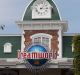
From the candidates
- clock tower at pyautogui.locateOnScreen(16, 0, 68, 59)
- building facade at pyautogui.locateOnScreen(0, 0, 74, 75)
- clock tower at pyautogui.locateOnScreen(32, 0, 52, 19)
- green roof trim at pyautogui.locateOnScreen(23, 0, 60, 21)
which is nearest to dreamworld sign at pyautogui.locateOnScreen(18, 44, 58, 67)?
building facade at pyautogui.locateOnScreen(0, 0, 74, 75)

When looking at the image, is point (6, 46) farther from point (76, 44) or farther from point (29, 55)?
point (76, 44)

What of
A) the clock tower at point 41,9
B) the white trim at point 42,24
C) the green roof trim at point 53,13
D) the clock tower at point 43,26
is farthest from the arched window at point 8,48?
the clock tower at point 41,9

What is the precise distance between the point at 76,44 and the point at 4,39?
1796 centimetres

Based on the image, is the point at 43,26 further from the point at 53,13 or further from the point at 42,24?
the point at 53,13

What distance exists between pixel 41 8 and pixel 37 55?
458 cm

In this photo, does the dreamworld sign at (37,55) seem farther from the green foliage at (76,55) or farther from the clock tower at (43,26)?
the green foliage at (76,55)

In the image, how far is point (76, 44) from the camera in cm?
1967

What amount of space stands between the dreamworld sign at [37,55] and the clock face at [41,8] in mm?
3424

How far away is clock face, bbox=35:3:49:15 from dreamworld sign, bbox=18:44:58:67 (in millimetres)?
3424

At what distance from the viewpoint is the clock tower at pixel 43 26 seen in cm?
3522

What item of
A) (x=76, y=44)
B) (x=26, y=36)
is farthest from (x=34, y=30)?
(x=76, y=44)

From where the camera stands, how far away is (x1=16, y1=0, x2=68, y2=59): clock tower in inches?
1387

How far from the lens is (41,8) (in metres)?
35.7

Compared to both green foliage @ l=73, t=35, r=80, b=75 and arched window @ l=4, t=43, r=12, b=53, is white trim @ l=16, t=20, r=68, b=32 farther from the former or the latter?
green foliage @ l=73, t=35, r=80, b=75
